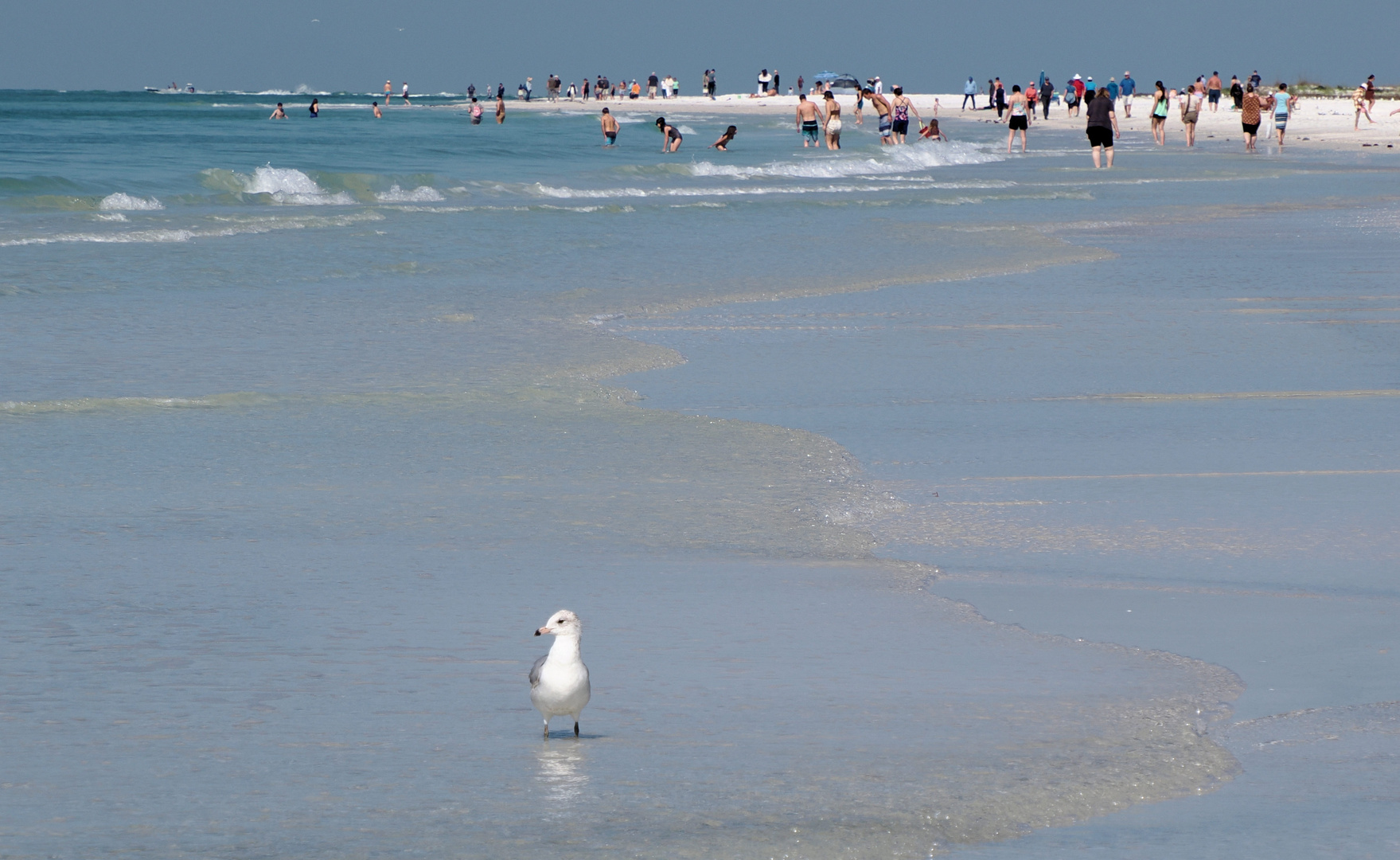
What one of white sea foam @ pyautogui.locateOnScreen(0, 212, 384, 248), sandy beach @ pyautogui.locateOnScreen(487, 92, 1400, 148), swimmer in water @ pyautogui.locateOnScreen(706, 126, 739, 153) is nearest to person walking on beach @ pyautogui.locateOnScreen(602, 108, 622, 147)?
swimmer in water @ pyautogui.locateOnScreen(706, 126, 739, 153)

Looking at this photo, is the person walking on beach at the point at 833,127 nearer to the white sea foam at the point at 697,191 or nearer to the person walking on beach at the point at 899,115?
the person walking on beach at the point at 899,115

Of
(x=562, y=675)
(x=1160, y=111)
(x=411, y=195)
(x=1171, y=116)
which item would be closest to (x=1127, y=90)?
Answer: (x=1171, y=116)

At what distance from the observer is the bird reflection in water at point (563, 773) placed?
3672 millimetres

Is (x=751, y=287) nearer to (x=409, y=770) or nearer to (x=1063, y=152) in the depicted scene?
(x=409, y=770)

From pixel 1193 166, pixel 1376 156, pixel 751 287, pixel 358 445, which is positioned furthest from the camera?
pixel 1376 156

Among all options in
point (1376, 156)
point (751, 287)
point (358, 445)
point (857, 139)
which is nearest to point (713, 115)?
point (857, 139)

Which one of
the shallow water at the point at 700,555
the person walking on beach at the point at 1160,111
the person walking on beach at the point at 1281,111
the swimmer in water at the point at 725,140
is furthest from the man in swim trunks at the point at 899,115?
the shallow water at the point at 700,555

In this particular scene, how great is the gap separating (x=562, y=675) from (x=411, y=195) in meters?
23.0

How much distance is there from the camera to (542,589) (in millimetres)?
5309

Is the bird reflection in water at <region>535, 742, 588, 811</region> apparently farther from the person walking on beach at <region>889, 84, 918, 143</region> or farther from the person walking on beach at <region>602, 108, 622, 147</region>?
the person walking on beach at <region>602, 108, 622, 147</region>

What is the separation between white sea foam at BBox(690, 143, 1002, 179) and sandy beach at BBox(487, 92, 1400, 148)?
6.20 m

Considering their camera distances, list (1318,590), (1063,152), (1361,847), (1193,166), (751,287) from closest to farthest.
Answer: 1. (1361,847)
2. (1318,590)
3. (751,287)
4. (1193,166)
5. (1063,152)

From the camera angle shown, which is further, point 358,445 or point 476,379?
point 476,379

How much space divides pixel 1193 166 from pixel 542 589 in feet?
92.9
